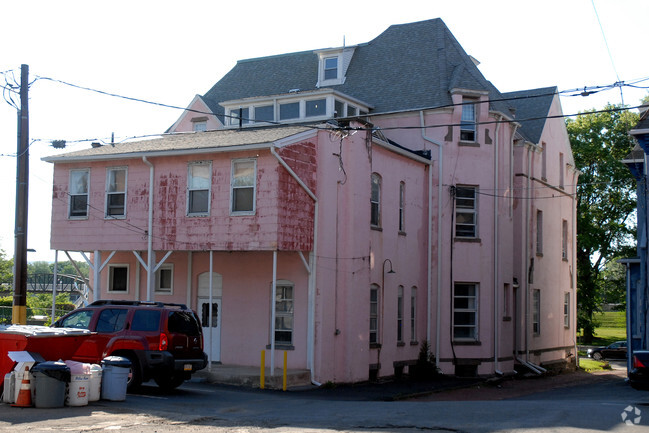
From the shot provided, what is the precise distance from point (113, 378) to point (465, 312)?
1563 centimetres

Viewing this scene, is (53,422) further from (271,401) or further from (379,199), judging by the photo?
(379,199)

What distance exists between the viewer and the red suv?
57.7ft

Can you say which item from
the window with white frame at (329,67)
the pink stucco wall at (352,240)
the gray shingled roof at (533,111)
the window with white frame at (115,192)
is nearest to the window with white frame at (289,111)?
the pink stucco wall at (352,240)

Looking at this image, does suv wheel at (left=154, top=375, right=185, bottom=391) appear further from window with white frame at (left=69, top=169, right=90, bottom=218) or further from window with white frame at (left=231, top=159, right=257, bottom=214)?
window with white frame at (left=69, top=169, right=90, bottom=218)

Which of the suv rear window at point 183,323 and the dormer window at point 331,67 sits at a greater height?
the dormer window at point 331,67

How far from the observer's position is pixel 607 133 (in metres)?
52.1

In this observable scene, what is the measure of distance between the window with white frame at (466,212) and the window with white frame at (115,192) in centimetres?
1161

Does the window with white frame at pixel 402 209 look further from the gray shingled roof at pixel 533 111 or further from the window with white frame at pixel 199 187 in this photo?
the gray shingled roof at pixel 533 111

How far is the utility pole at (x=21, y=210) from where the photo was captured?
761 inches

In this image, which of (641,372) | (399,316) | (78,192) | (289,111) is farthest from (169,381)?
(289,111)

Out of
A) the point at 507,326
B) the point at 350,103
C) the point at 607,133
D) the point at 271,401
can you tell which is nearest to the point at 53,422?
the point at 271,401

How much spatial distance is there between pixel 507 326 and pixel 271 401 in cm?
1462

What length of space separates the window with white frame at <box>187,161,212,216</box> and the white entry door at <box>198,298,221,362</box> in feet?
10.6

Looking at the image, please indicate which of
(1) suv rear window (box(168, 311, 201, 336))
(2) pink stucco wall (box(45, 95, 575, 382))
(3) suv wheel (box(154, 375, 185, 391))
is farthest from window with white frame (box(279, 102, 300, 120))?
(3) suv wheel (box(154, 375, 185, 391))
